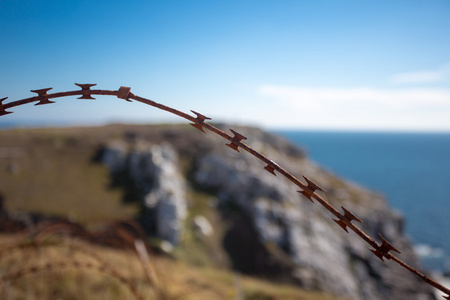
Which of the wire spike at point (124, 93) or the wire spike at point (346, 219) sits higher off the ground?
the wire spike at point (124, 93)

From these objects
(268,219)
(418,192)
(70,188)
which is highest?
(418,192)

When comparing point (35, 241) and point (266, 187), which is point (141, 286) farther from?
point (266, 187)

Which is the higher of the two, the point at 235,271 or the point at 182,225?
the point at 182,225

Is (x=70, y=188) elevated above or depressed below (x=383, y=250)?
below

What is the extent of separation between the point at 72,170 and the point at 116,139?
10.0 m

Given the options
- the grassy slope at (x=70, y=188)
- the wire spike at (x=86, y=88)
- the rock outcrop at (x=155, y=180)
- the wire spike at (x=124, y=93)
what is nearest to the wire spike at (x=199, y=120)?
the wire spike at (x=124, y=93)

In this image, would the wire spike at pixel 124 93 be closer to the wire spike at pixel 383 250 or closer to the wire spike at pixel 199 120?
the wire spike at pixel 199 120

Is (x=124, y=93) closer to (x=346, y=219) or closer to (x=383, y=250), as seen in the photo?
(x=346, y=219)

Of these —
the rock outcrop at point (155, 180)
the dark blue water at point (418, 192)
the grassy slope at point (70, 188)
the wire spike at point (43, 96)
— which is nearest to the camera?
the wire spike at point (43, 96)

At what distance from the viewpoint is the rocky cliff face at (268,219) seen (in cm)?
2858

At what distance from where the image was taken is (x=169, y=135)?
48156 mm

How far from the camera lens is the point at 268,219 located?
31.8m

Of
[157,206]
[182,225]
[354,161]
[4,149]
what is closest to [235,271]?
[182,225]

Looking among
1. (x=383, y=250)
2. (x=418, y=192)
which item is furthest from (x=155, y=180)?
(x=418, y=192)
